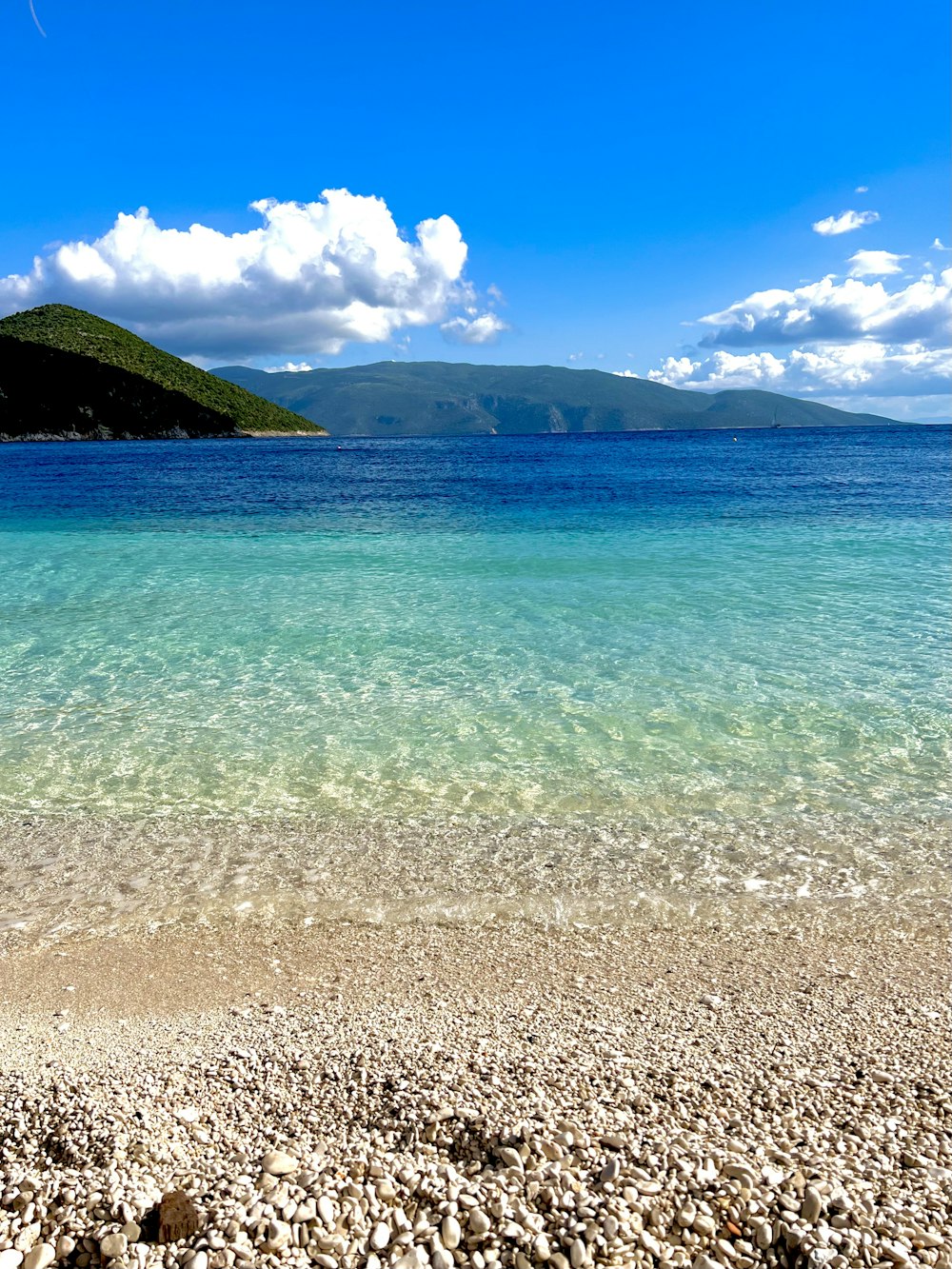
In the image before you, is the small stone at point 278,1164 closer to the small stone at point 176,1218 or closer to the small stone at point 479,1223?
the small stone at point 176,1218

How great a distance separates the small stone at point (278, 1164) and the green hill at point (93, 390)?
143 metres

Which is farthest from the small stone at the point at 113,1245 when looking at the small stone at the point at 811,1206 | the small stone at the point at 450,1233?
the small stone at the point at 811,1206

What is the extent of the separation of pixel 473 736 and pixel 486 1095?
5243mm

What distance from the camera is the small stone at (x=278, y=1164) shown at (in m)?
3.17

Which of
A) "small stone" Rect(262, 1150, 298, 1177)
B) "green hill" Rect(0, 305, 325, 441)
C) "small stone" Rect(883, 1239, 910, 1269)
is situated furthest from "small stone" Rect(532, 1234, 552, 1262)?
"green hill" Rect(0, 305, 325, 441)

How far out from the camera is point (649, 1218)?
2.93 m

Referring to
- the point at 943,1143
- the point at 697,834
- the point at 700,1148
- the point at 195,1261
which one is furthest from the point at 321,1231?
the point at 697,834

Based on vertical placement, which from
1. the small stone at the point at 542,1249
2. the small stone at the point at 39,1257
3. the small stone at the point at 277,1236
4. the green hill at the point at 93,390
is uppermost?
the green hill at the point at 93,390

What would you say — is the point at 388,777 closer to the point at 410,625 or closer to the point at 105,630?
the point at 410,625

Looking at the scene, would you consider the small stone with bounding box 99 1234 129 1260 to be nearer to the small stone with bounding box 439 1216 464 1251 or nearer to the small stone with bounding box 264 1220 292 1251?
the small stone with bounding box 264 1220 292 1251

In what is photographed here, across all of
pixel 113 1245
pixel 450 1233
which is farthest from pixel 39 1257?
pixel 450 1233

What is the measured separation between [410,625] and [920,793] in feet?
27.7

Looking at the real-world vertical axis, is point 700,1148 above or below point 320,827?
above

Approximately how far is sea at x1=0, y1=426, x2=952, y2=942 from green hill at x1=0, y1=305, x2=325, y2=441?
123427 mm
